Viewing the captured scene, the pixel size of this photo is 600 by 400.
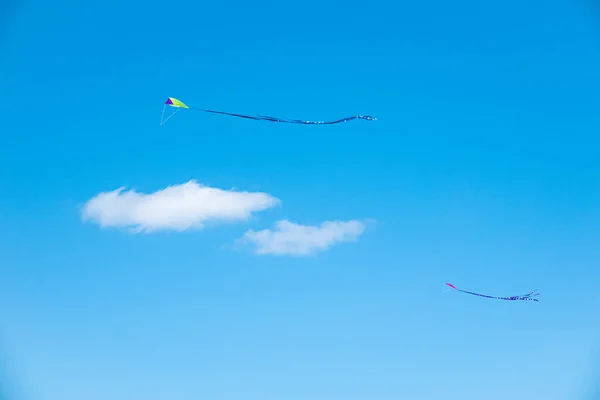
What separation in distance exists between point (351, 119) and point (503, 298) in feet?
123

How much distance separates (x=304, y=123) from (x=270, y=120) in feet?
7.41

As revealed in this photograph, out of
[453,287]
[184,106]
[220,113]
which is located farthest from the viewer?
[453,287]

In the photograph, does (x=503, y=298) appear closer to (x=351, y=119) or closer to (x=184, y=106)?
(x=351, y=119)

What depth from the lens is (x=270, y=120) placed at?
41.9 meters

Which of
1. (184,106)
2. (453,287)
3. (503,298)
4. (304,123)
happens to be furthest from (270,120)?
(503,298)

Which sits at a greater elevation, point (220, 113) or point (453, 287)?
point (453, 287)

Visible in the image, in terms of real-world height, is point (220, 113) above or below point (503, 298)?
below

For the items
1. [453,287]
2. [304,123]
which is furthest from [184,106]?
→ [453,287]

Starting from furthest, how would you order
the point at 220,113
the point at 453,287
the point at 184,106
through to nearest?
the point at 453,287, the point at 184,106, the point at 220,113

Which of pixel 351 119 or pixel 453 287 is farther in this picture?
pixel 453 287

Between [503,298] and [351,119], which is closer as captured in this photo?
[351,119]

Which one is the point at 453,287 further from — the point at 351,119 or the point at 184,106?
the point at 184,106

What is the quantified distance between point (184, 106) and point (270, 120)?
253 inches

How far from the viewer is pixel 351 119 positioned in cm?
4522
